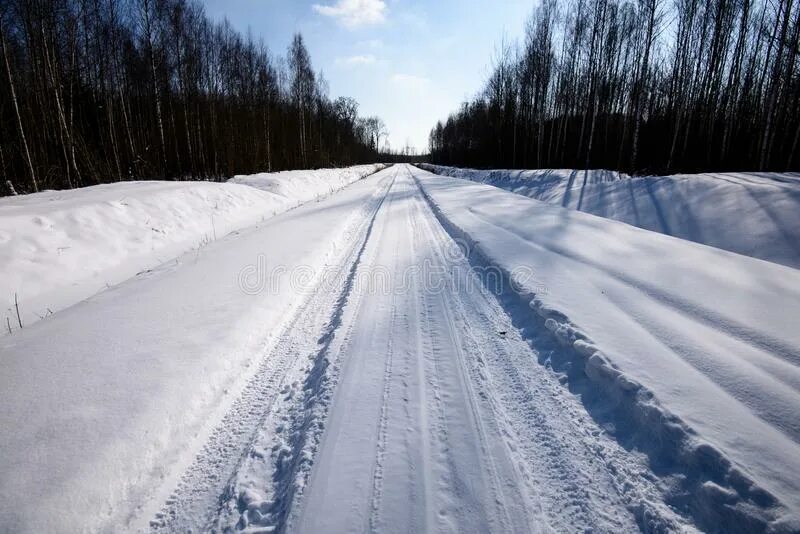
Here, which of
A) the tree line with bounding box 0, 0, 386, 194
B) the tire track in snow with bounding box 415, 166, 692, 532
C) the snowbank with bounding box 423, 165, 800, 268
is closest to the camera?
the tire track in snow with bounding box 415, 166, 692, 532

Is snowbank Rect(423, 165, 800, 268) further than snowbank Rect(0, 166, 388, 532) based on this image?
Yes

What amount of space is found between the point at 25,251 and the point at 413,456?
19.4 ft

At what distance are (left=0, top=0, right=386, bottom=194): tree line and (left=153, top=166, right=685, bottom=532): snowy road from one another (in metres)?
14.2

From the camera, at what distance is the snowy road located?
1620 mm

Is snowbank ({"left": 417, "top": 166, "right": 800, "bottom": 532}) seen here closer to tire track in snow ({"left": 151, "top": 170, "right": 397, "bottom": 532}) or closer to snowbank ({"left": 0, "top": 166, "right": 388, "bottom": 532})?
tire track in snow ({"left": 151, "top": 170, "right": 397, "bottom": 532})

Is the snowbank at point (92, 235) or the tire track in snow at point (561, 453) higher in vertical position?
the snowbank at point (92, 235)

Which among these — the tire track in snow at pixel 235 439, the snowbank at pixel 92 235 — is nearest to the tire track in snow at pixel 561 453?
the tire track in snow at pixel 235 439

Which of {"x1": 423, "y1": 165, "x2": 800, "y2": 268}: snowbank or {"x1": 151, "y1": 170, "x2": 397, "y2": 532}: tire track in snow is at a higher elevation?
{"x1": 423, "y1": 165, "x2": 800, "y2": 268}: snowbank

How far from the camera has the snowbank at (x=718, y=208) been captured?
20.1 feet

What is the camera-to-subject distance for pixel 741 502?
60.6 inches

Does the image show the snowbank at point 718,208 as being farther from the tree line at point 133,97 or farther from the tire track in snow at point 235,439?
the tree line at point 133,97

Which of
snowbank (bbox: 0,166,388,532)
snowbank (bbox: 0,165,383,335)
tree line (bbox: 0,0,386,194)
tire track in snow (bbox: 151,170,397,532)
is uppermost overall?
tree line (bbox: 0,0,386,194)

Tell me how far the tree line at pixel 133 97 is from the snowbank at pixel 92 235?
6.92 metres

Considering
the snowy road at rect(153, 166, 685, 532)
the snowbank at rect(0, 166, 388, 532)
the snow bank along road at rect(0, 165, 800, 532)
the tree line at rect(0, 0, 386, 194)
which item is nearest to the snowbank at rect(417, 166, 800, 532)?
the snow bank along road at rect(0, 165, 800, 532)
